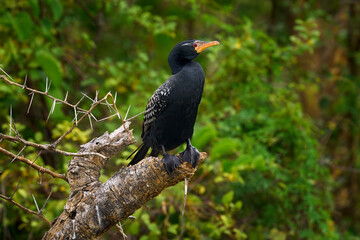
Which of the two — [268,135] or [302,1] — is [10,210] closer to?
[268,135]

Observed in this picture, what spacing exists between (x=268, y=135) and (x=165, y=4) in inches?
129

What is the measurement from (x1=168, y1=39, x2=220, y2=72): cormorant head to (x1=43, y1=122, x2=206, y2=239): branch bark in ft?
2.98

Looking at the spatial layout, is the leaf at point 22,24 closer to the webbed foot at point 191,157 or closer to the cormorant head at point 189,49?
the cormorant head at point 189,49

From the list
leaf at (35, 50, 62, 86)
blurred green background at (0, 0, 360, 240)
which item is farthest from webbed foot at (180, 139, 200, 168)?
leaf at (35, 50, 62, 86)

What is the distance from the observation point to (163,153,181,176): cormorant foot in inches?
101

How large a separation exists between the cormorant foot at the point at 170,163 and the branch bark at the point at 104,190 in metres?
0.03

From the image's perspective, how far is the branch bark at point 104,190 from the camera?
8.26 ft

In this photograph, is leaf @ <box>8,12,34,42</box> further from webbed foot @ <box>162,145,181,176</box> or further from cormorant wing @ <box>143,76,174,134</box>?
webbed foot @ <box>162,145,181,176</box>

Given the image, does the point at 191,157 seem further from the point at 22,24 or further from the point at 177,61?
the point at 22,24

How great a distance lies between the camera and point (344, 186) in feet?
26.2

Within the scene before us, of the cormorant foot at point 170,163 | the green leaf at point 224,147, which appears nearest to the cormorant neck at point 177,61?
the cormorant foot at point 170,163

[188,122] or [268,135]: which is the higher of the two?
[188,122]

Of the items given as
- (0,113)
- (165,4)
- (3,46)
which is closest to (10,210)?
(0,113)

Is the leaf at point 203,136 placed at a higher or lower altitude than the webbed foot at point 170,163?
lower
